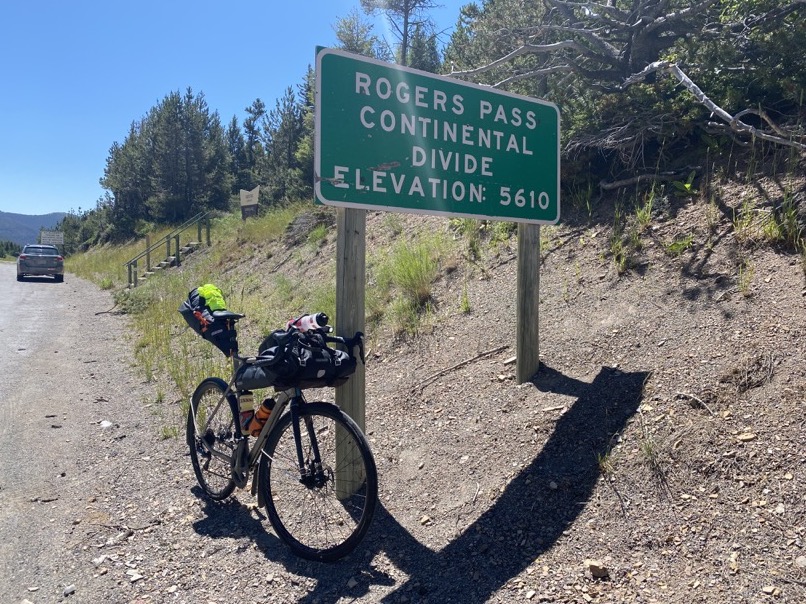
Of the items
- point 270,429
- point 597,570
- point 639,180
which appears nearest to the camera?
point 597,570

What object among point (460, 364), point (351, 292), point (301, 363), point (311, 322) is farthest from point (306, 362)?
point (460, 364)

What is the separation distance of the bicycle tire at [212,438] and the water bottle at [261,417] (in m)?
0.34

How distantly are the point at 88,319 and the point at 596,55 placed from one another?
11.4 metres

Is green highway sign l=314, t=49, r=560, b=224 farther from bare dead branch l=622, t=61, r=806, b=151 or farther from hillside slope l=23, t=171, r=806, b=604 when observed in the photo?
bare dead branch l=622, t=61, r=806, b=151

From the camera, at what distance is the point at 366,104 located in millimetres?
3699

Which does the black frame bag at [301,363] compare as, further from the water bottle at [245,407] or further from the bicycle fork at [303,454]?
the water bottle at [245,407]

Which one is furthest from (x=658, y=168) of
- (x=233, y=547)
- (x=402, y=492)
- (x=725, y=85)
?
(x=233, y=547)

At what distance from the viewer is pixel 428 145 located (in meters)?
3.98

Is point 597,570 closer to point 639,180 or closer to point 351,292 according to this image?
point 351,292

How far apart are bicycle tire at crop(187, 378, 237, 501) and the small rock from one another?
2.11 metres

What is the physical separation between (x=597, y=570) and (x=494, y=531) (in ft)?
1.94

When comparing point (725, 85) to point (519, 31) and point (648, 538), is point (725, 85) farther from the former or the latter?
point (648, 538)

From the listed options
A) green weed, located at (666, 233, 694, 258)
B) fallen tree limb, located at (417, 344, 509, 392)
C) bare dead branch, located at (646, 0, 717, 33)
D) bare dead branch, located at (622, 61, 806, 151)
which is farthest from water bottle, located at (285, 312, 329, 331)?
bare dead branch, located at (646, 0, 717, 33)

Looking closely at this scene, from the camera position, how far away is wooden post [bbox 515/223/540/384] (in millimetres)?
4516
